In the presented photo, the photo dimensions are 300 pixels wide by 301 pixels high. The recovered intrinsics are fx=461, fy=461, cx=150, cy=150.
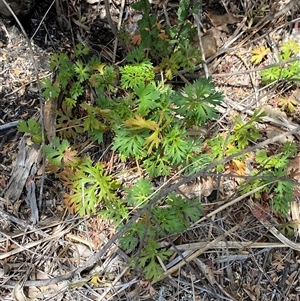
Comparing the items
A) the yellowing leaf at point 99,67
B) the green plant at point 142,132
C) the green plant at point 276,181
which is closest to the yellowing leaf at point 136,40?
the green plant at point 142,132

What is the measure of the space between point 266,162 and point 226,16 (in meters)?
0.94

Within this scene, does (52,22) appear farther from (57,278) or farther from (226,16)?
(57,278)

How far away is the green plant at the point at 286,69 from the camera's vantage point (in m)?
2.45

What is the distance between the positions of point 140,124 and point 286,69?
35.3 inches

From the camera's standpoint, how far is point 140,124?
216 centimetres

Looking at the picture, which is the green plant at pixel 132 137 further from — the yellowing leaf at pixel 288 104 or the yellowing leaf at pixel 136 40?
the yellowing leaf at pixel 288 104

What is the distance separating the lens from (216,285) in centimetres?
225

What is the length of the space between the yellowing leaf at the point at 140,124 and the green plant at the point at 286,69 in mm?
733

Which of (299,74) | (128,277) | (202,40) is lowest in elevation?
(128,277)

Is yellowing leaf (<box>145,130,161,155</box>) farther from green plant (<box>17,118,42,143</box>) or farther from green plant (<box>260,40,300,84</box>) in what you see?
green plant (<box>260,40,300,84</box>)

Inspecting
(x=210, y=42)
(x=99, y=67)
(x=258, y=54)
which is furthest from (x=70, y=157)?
(x=258, y=54)

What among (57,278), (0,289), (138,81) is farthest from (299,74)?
(0,289)

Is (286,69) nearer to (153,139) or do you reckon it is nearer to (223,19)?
(223,19)

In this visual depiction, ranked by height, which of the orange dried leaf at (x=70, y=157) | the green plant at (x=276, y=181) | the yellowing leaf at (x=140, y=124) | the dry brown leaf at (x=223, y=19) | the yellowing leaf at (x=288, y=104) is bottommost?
the green plant at (x=276, y=181)
